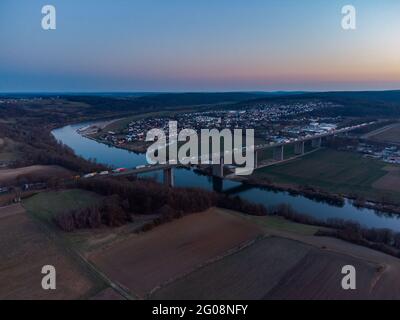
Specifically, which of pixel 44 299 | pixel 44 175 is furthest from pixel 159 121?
pixel 44 299

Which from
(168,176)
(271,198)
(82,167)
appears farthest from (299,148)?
(82,167)

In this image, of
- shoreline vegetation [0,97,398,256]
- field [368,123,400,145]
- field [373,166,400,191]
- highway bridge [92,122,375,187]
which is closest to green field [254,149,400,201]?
field [373,166,400,191]

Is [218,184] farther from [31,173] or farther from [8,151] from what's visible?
[8,151]

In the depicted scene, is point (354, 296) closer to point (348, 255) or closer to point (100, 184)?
point (348, 255)

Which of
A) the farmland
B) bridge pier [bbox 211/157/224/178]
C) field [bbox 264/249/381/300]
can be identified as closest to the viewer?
field [bbox 264/249/381/300]

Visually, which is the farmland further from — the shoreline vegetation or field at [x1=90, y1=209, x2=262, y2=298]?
the shoreline vegetation
